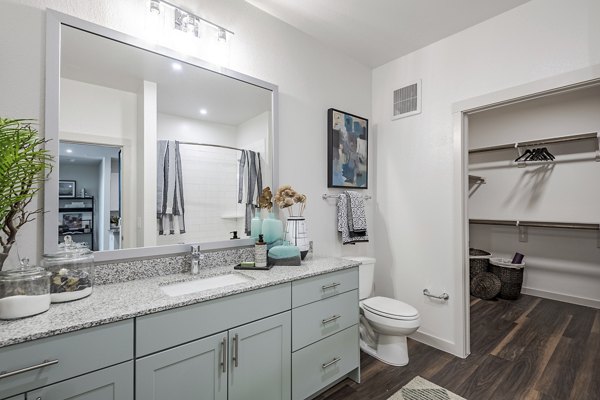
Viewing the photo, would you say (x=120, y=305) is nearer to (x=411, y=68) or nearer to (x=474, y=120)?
(x=411, y=68)

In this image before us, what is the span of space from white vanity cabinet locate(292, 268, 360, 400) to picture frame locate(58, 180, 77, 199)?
4.00 ft

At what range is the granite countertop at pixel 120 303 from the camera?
2.92ft

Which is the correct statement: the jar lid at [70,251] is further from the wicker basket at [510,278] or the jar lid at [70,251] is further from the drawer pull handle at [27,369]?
the wicker basket at [510,278]

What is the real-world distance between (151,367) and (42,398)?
31 cm

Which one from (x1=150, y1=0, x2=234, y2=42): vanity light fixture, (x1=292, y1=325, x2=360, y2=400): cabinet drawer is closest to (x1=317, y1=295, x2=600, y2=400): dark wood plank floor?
(x1=292, y1=325, x2=360, y2=400): cabinet drawer

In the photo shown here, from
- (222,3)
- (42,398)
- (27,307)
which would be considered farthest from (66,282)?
(222,3)

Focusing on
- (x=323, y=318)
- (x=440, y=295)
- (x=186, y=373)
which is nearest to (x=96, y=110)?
(x=186, y=373)

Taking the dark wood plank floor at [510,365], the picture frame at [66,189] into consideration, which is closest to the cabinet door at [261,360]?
the dark wood plank floor at [510,365]

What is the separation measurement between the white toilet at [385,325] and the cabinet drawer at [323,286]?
0.39 m

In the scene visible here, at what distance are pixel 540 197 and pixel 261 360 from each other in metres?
4.00

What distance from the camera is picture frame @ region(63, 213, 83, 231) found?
1.32m

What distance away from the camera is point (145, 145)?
1.58 metres

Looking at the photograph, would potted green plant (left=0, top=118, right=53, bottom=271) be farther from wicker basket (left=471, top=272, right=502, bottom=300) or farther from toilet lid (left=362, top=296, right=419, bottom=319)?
wicker basket (left=471, top=272, right=502, bottom=300)

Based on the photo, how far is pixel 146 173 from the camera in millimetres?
1572
